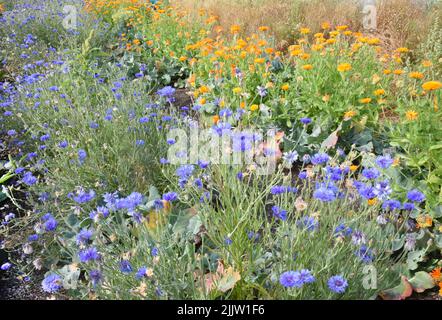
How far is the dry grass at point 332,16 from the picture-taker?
5.51 metres

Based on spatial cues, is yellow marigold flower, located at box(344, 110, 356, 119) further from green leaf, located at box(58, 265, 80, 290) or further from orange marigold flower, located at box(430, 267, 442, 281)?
green leaf, located at box(58, 265, 80, 290)

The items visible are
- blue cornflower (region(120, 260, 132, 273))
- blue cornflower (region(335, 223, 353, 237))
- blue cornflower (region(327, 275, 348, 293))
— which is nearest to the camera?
blue cornflower (region(327, 275, 348, 293))

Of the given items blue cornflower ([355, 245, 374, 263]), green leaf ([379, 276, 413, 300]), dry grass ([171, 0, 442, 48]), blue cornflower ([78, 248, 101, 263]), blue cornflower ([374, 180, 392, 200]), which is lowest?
green leaf ([379, 276, 413, 300])

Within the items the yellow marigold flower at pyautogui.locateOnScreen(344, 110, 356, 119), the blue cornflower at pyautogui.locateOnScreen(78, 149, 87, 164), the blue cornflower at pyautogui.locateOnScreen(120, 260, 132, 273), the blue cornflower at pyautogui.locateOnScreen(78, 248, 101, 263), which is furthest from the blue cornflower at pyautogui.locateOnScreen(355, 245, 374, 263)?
the blue cornflower at pyautogui.locateOnScreen(78, 149, 87, 164)

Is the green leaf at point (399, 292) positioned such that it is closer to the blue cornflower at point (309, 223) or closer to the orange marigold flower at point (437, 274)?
the orange marigold flower at point (437, 274)

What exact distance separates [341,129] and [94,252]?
2.23 meters

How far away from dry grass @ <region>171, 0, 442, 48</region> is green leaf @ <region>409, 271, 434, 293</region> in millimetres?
3814

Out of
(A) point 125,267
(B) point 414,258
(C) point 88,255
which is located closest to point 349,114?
(B) point 414,258

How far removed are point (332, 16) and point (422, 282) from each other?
4.69m

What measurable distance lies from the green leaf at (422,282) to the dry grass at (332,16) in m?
3.81

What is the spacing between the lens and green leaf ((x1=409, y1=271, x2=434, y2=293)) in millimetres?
2170

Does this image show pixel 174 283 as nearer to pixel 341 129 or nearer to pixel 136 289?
pixel 136 289

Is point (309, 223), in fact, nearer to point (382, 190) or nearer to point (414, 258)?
point (382, 190)

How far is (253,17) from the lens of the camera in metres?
6.32
